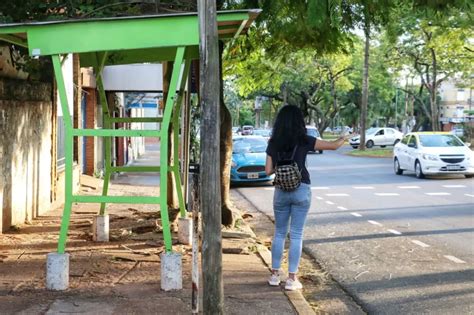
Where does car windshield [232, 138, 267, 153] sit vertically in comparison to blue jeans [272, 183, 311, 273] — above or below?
above

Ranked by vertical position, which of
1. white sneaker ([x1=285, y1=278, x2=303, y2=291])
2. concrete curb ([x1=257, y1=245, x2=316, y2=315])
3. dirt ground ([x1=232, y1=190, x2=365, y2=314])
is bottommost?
dirt ground ([x1=232, y1=190, x2=365, y2=314])

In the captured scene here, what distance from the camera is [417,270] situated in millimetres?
7688

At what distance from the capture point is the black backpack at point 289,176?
625 centimetres

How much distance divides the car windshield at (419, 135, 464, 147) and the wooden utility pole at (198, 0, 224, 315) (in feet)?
59.4

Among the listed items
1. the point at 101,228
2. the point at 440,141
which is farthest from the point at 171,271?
the point at 440,141

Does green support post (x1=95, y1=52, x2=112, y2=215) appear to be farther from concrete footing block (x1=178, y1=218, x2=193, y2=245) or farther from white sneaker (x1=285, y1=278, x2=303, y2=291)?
white sneaker (x1=285, y1=278, x2=303, y2=291)

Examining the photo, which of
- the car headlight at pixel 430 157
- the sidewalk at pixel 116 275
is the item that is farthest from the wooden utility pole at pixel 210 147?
the car headlight at pixel 430 157

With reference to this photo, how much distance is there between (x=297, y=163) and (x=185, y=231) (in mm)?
2456

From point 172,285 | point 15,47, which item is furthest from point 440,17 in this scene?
point 15,47

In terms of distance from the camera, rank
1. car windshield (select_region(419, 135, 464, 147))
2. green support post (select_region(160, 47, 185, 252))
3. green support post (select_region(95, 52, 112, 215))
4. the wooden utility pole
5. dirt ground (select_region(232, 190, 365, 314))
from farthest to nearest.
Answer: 1. car windshield (select_region(419, 135, 464, 147))
2. green support post (select_region(95, 52, 112, 215))
3. dirt ground (select_region(232, 190, 365, 314))
4. green support post (select_region(160, 47, 185, 252))
5. the wooden utility pole

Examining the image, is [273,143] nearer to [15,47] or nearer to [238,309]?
[238,309]

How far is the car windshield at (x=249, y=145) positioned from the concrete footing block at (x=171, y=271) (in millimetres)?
14249

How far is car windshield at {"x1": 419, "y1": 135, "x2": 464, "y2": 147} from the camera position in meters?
21.2

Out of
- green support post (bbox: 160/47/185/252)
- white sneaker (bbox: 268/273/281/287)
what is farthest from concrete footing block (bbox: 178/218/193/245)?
green support post (bbox: 160/47/185/252)
